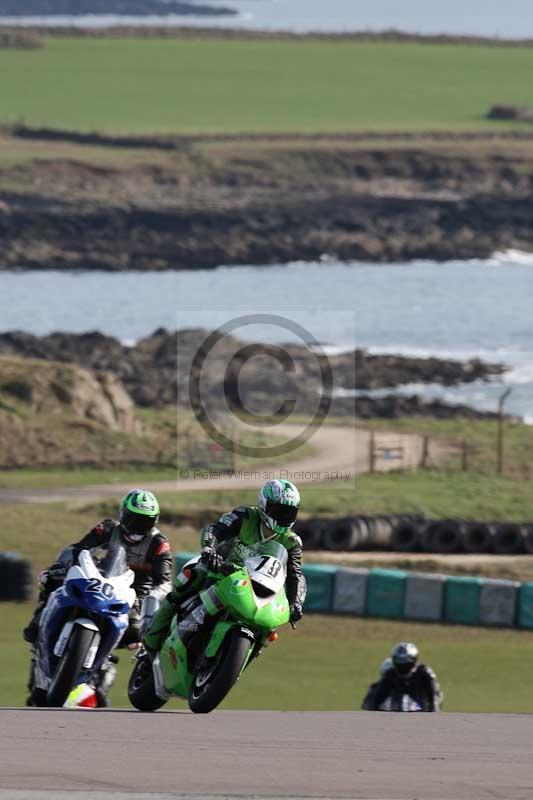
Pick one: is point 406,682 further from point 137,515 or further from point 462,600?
point 462,600

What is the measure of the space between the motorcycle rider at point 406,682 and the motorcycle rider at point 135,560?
2740 millimetres

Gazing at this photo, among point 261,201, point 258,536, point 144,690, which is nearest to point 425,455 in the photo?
point 144,690

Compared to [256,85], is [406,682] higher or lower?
lower

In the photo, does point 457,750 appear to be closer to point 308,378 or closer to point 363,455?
point 363,455

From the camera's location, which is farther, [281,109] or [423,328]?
[281,109]

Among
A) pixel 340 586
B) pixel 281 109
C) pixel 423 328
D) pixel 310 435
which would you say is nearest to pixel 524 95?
pixel 281 109

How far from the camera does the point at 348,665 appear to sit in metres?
21.6

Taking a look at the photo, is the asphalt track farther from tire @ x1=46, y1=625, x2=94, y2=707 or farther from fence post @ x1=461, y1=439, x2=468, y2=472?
fence post @ x1=461, y1=439, x2=468, y2=472

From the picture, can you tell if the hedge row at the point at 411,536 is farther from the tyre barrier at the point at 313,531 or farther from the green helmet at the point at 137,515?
the green helmet at the point at 137,515

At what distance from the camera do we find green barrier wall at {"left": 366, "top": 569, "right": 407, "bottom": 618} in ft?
82.4

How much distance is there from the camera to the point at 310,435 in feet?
162

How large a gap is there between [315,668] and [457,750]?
1085 centimetres

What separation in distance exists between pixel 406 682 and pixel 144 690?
3236 mm

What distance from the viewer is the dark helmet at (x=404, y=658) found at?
14906mm
